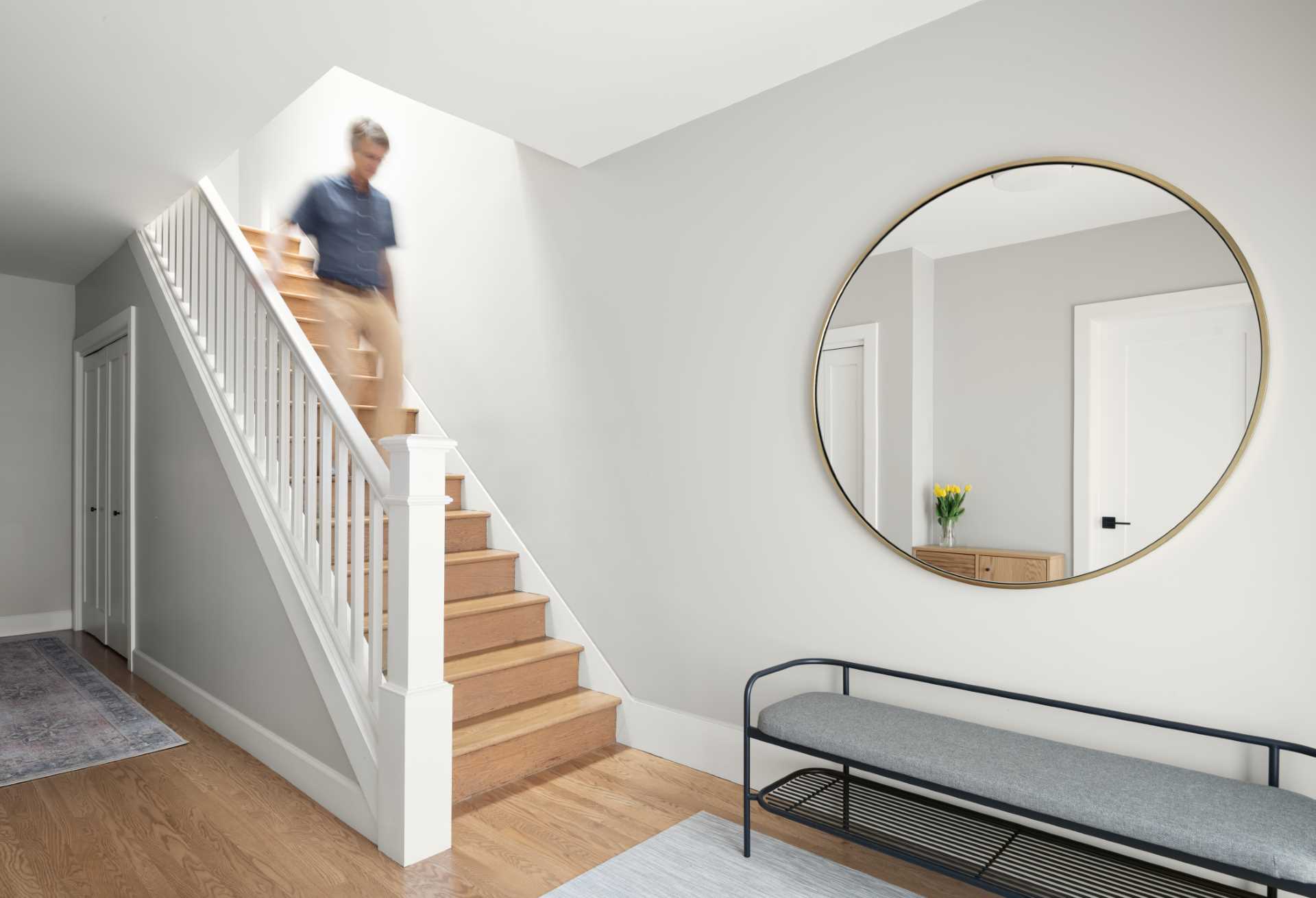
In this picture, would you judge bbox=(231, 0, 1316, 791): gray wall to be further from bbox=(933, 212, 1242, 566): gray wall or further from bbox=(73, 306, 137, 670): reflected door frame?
bbox=(73, 306, 137, 670): reflected door frame

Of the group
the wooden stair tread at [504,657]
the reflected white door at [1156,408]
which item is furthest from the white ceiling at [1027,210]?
the wooden stair tread at [504,657]

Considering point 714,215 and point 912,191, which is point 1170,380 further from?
point 714,215

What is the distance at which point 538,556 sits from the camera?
3395mm

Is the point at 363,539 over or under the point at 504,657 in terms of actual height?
over

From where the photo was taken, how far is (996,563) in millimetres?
2055

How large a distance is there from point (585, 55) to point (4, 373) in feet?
16.2

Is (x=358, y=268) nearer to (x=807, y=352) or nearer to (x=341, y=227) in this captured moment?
(x=341, y=227)

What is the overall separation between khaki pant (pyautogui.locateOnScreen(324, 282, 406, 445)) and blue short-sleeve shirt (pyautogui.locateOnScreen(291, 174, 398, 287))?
3.8 inches

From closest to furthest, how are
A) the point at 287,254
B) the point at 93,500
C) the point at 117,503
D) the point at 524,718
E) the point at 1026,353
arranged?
1. the point at 1026,353
2. the point at 524,718
3. the point at 117,503
4. the point at 287,254
5. the point at 93,500

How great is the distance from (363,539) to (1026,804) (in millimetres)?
1821

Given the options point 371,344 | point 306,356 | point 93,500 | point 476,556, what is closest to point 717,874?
point 476,556

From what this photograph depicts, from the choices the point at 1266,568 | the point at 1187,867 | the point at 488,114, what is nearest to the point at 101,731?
the point at 488,114

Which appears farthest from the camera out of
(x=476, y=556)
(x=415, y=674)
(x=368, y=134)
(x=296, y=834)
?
(x=368, y=134)

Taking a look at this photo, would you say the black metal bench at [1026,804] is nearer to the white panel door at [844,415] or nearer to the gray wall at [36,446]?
the white panel door at [844,415]
